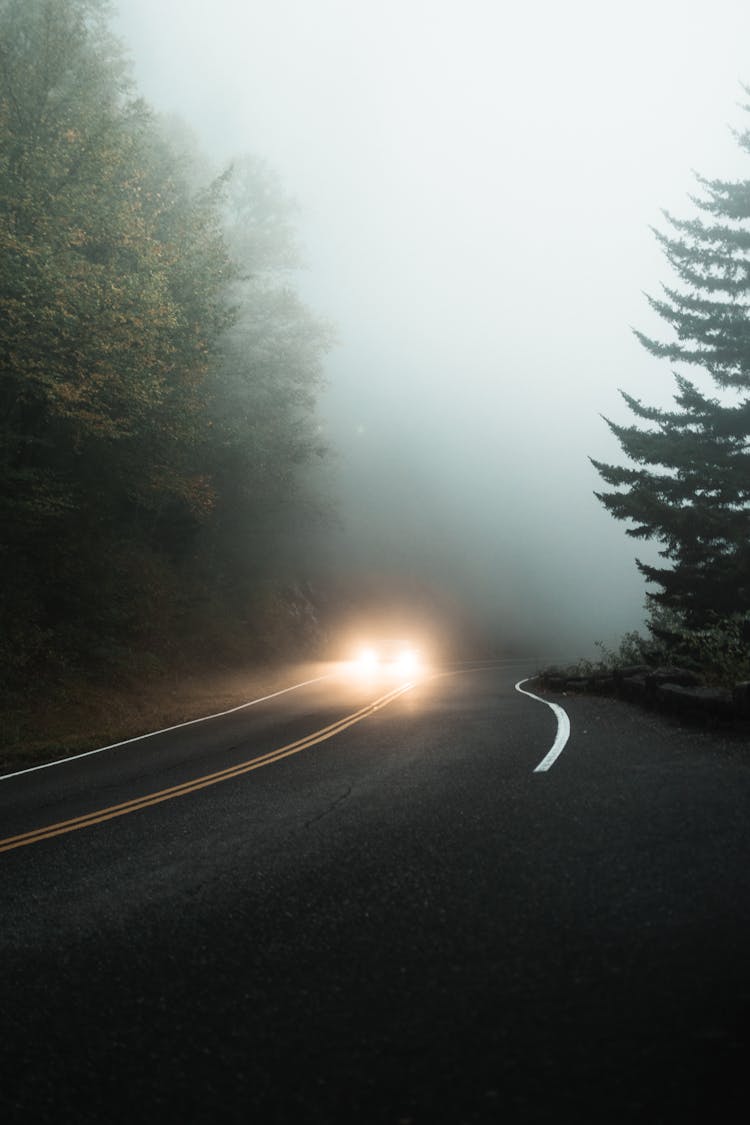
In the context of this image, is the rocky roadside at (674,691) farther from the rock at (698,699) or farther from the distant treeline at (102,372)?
the distant treeline at (102,372)

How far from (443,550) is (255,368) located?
3955 centimetres

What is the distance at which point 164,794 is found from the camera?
25.8 feet

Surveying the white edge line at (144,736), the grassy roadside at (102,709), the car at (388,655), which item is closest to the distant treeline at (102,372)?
the grassy roadside at (102,709)

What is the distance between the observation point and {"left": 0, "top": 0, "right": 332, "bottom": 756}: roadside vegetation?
1485 centimetres

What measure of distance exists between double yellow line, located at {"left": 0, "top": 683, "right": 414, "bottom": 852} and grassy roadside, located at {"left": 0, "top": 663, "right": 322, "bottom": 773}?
4.35 meters

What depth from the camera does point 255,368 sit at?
92.1ft

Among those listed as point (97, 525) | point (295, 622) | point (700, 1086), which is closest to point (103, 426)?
point (97, 525)

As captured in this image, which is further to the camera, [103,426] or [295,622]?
[295,622]

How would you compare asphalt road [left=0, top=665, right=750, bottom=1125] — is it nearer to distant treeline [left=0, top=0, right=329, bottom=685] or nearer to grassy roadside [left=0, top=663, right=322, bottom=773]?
grassy roadside [left=0, top=663, right=322, bottom=773]

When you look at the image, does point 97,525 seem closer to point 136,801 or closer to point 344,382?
point 136,801

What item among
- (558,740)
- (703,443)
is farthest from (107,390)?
(703,443)

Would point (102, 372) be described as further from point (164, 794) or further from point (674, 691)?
point (674, 691)

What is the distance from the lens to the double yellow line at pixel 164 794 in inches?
257

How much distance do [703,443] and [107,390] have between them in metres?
14.5
